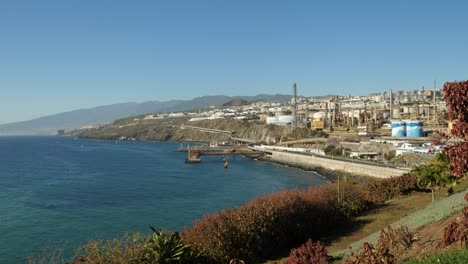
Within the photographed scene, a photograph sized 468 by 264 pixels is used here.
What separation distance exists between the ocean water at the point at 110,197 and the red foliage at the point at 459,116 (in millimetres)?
21509

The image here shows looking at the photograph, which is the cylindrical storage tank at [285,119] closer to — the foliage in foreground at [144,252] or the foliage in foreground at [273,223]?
the foliage in foreground at [273,223]

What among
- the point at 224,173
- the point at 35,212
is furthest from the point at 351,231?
the point at 224,173

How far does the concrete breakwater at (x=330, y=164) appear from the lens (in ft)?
159

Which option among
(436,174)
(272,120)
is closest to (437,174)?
(436,174)

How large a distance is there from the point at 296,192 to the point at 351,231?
335 centimetres

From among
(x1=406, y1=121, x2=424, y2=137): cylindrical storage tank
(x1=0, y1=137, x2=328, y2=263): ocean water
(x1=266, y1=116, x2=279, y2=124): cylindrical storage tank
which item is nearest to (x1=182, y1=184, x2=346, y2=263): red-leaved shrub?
(x1=0, y1=137, x2=328, y2=263): ocean water

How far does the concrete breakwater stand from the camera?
159ft

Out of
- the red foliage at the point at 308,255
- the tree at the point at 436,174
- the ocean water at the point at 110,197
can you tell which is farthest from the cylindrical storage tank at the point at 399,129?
the red foliage at the point at 308,255

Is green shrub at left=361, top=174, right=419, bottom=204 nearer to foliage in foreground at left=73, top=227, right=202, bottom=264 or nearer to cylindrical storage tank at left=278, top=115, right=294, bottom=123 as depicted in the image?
foliage in foreground at left=73, top=227, right=202, bottom=264

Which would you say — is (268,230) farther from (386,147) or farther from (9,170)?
(9,170)

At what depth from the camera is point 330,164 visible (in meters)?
62.3

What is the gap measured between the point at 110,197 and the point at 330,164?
33.5m

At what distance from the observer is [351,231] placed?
18.6m

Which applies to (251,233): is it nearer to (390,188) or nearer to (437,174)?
(437,174)
